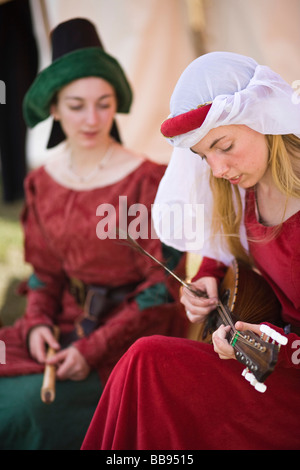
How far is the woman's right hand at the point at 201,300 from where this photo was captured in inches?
60.5

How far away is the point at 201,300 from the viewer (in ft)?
5.08

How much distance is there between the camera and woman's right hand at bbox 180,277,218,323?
1.54 metres

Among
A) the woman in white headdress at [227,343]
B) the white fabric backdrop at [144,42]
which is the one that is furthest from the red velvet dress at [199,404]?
the white fabric backdrop at [144,42]

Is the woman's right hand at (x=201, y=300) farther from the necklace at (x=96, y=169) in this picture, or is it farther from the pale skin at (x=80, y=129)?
the necklace at (x=96, y=169)

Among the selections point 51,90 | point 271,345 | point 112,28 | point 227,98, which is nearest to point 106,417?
point 271,345

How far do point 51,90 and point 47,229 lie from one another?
20.2 inches

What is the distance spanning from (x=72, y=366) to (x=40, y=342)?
0.61 ft

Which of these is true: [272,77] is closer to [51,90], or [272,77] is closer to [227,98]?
[227,98]

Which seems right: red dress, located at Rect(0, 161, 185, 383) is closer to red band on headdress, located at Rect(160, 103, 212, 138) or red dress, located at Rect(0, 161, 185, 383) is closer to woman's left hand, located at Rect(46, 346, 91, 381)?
woman's left hand, located at Rect(46, 346, 91, 381)

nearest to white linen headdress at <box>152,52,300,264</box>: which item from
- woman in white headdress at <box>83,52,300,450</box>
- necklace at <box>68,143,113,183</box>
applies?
woman in white headdress at <box>83,52,300,450</box>

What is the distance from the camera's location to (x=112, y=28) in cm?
309

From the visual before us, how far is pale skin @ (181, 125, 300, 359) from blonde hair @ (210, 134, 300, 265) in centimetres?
3

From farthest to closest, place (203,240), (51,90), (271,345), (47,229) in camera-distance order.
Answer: (47,229) < (51,90) < (203,240) < (271,345)

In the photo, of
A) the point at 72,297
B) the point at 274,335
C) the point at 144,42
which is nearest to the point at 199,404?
the point at 274,335
